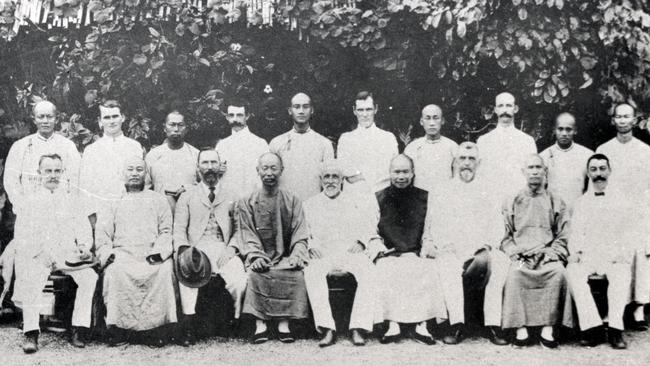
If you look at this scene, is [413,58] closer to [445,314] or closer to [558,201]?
[558,201]

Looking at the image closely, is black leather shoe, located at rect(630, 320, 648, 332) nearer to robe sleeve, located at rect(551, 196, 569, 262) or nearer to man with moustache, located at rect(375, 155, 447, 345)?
robe sleeve, located at rect(551, 196, 569, 262)

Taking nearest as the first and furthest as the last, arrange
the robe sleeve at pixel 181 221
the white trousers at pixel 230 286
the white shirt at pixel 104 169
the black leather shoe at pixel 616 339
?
the black leather shoe at pixel 616 339 < the white trousers at pixel 230 286 < the robe sleeve at pixel 181 221 < the white shirt at pixel 104 169

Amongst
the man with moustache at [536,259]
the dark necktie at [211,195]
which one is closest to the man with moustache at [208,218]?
the dark necktie at [211,195]

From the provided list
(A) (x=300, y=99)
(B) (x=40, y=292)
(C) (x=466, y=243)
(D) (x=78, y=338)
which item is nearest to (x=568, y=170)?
(C) (x=466, y=243)

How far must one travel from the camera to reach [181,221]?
5.37 meters

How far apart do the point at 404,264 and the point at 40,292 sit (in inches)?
97.4

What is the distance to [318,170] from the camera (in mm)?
5738

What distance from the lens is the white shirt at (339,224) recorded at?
5400mm

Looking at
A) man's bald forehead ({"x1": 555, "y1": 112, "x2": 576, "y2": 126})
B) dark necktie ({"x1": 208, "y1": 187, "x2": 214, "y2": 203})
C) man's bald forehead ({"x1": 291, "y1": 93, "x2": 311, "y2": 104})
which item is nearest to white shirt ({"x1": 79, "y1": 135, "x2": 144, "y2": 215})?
dark necktie ({"x1": 208, "y1": 187, "x2": 214, "y2": 203})

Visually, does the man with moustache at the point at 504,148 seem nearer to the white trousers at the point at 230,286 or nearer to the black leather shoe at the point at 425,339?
the black leather shoe at the point at 425,339

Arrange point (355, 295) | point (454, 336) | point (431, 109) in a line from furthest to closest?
point (431, 109) → point (355, 295) → point (454, 336)

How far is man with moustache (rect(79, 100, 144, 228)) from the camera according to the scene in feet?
17.9

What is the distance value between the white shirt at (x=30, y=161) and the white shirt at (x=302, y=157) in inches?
59.0

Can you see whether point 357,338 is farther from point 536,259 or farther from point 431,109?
point 431,109
